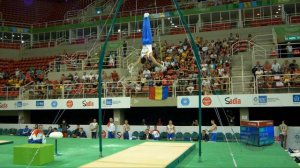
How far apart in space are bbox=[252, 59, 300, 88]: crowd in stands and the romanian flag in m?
4.39

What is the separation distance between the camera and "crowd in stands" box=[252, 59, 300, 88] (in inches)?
579

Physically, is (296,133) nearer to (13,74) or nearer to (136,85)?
(136,85)

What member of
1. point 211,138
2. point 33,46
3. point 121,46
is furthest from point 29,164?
point 33,46

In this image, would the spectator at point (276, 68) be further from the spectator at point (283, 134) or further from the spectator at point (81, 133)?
the spectator at point (81, 133)

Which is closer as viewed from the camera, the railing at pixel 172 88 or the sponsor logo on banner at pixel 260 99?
the sponsor logo on banner at pixel 260 99

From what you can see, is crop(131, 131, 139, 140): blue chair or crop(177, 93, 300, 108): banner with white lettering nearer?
crop(177, 93, 300, 108): banner with white lettering

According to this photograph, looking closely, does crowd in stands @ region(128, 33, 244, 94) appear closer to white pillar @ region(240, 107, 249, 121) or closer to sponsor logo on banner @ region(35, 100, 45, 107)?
white pillar @ region(240, 107, 249, 121)

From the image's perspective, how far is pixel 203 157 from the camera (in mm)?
9406

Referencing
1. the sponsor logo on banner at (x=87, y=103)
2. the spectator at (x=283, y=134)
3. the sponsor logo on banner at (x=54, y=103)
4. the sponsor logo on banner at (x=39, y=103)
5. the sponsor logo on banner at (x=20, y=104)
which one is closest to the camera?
the spectator at (x=283, y=134)

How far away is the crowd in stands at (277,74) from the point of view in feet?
48.2

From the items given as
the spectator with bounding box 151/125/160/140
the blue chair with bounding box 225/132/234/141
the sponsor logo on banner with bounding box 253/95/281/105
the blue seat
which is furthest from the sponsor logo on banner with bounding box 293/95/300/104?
the spectator with bounding box 151/125/160/140

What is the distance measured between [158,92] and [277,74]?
560 centimetres

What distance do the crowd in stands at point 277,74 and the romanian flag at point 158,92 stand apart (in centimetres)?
439

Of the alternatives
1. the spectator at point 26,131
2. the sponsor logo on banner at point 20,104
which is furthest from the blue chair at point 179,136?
the sponsor logo on banner at point 20,104
